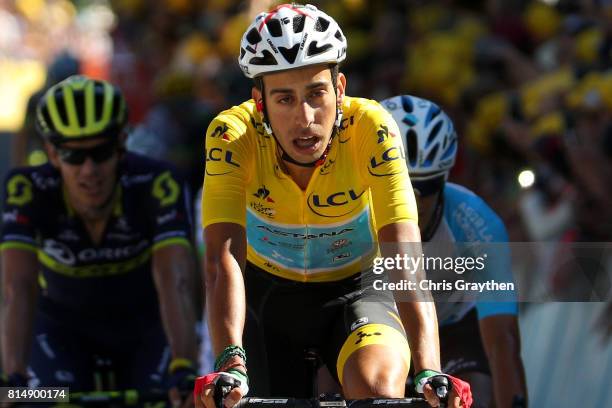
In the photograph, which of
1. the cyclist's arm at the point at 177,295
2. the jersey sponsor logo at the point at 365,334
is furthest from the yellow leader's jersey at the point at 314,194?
the cyclist's arm at the point at 177,295

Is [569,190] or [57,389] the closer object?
[57,389]

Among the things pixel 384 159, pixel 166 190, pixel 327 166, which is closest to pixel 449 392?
pixel 384 159

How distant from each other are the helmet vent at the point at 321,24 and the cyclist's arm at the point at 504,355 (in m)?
1.84

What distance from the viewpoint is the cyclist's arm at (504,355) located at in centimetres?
615

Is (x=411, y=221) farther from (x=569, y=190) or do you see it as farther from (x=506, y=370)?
(x=569, y=190)

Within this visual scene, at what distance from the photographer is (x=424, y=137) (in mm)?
6742

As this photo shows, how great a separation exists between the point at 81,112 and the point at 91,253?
792mm

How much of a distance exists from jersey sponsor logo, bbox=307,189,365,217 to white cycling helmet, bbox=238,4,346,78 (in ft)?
2.00

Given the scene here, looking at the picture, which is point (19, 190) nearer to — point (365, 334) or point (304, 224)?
point (304, 224)

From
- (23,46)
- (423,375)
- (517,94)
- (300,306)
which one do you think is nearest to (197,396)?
(423,375)

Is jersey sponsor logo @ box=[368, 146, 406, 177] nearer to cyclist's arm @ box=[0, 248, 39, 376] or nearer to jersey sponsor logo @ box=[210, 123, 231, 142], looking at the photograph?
jersey sponsor logo @ box=[210, 123, 231, 142]

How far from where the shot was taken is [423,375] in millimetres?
4504

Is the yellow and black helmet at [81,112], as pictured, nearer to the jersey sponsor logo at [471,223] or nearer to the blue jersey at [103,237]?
the blue jersey at [103,237]

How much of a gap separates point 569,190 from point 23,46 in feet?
56.0
